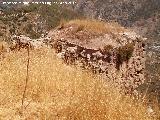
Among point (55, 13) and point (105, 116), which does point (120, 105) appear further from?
point (55, 13)

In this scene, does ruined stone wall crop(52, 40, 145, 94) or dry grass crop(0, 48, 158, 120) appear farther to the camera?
ruined stone wall crop(52, 40, 145, 94)

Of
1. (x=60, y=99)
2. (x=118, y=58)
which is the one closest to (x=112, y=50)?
(x=118, y=58)

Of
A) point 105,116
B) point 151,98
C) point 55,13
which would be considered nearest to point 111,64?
point 151,98

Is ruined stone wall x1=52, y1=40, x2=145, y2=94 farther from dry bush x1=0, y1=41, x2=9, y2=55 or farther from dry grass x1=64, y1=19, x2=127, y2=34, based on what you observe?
dry bush x1=0, y1=41, x2=9, y2=55

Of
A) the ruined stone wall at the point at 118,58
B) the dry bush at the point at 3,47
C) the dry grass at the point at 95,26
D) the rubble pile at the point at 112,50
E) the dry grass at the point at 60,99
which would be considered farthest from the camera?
the dry grass at the point at 95,26

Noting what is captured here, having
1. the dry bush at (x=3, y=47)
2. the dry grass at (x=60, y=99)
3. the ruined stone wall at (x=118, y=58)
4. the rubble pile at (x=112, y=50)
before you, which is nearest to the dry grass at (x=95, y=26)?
the rubble pile at (x=112, y=50)

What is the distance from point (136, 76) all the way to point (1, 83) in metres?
9.05

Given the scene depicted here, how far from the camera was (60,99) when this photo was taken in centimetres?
463

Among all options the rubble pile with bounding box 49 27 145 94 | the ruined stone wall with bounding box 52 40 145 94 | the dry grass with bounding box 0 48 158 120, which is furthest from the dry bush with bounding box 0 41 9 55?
the dry grass with bounding box 0 48 158 120

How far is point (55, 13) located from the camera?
16725 centimetres

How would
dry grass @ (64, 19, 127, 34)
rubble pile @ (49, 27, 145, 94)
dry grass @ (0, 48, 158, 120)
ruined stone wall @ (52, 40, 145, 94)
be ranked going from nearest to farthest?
dry grass @ (0, 48, 158, 120), ruined stone wall @ (52, 40, 145, 94), rubble pile @ (49, 27, 145, 94), dry grass @ (64, 19, 127, 34)

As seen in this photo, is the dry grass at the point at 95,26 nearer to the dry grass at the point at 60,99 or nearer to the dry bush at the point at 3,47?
the dry bush at the point at 3,47

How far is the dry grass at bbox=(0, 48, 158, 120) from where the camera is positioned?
4.11 metres

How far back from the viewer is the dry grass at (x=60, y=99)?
13.5 feet
